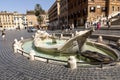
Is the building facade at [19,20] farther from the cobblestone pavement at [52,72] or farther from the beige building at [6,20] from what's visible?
the cobblestone pavement at [52,72]

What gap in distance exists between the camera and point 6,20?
135 meters

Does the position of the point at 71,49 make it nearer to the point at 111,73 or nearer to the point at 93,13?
the point at 111,73

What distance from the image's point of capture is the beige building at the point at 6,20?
133125mm

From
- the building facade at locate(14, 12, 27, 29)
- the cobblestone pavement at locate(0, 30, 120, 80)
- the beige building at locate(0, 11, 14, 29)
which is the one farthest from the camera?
the building facade at locate(14, 12, 27, 29)

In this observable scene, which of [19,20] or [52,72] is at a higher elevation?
[19,20]

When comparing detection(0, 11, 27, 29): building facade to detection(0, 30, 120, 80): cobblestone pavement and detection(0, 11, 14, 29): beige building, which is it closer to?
detection(0, 11, 14, 29): beige building

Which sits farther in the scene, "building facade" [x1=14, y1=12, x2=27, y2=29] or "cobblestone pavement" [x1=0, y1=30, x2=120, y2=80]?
"building facade" [x1=14, y1=12, x2=27, y2=29]

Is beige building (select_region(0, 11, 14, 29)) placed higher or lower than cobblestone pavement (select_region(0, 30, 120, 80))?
higher

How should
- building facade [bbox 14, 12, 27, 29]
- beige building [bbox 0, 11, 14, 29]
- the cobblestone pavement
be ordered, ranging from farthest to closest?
building facade [bbox 14, 12, 27, 29]
beige building [bbox 0, 11, 14, 29]
the cobblestone pavement

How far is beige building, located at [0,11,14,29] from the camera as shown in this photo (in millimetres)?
133125

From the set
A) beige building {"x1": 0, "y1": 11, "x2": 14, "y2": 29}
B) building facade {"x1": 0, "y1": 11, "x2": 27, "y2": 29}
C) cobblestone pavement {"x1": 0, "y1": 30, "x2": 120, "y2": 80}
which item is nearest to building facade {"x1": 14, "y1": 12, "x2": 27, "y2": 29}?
building facade {"x1": 0, "y1": 11, "x2": 27, "y2": 29}

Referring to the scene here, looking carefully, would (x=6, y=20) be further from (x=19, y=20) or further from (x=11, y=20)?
(x=19, y=20)

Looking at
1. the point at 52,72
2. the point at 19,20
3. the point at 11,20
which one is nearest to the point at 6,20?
the point at 11,20

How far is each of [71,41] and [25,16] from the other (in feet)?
453
